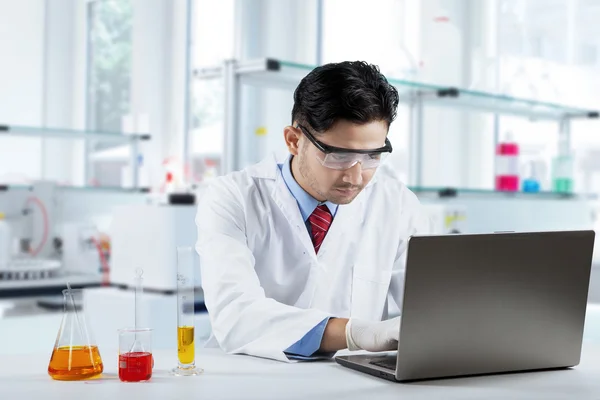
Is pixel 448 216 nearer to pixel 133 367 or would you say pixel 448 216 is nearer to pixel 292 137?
pixel 292 137

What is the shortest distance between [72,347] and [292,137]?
83 centimetres

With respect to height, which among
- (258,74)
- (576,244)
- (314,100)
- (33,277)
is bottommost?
(33,277)

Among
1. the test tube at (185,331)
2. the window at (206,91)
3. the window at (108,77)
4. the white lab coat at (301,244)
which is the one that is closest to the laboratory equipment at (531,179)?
the white lab coat at (301,244)

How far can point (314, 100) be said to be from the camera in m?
1.94

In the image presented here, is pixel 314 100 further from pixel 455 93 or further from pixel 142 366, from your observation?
pixel 455 93

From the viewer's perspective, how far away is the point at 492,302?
146cm

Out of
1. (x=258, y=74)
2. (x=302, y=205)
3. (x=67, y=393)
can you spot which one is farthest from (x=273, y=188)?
(x=67, y=393)

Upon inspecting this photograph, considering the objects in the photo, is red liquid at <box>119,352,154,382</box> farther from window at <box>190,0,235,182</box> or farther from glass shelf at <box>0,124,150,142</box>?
window at <box>190,0,235,182</box>

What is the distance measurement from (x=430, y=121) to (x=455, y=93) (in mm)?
1139

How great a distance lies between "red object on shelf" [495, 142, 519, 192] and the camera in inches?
151

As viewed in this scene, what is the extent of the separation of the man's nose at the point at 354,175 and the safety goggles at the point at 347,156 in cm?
1

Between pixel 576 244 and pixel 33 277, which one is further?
pixel 33 277

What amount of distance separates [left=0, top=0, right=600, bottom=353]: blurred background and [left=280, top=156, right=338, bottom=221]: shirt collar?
Answer: 2.04 ft

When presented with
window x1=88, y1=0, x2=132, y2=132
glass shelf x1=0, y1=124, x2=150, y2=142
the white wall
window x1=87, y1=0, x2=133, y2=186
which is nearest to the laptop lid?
glass shelf x1=0, y1=124, x2=150, y2=142
